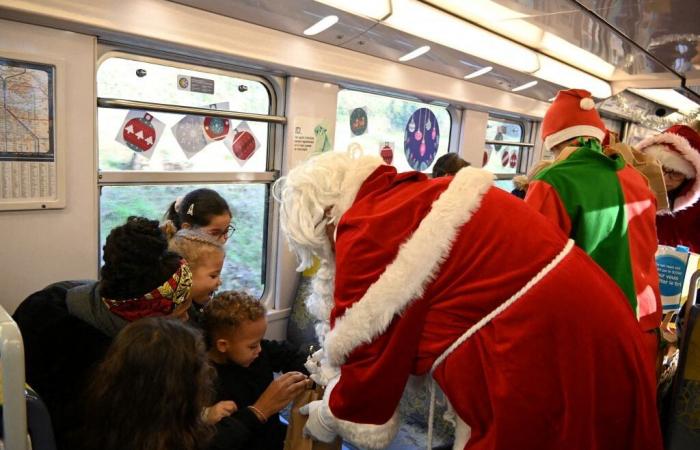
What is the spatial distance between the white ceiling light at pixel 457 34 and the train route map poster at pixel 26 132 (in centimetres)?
179

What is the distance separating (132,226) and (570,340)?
121cm

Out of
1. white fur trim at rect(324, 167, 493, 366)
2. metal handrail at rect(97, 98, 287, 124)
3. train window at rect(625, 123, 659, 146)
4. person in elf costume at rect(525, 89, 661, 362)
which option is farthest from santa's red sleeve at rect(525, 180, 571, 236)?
train window at rect(625, 123, 659, 146)

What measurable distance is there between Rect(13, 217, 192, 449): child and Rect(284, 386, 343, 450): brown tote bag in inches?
21.7

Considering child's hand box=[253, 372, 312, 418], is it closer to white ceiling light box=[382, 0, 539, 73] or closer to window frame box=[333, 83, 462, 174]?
white ceiling light box=[382, 0, 539, 73]

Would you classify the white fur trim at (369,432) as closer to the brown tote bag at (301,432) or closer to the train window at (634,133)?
the brown tote bag at (301,432)

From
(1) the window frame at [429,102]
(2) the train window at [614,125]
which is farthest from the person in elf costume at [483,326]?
(2) the train window at [614,125]

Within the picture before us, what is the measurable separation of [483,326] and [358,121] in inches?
108

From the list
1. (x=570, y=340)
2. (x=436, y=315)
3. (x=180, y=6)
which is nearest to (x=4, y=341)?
(x=436, y=315)

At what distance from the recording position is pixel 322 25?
268 centimetres

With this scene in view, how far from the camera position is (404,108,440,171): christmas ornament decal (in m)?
4.25

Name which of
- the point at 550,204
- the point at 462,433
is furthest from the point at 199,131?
the point at 462,433

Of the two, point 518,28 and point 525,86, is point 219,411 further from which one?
point 525,86

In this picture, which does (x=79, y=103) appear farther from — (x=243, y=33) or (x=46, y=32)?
(x=243, y=33)

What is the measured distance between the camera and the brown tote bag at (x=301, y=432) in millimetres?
1565
